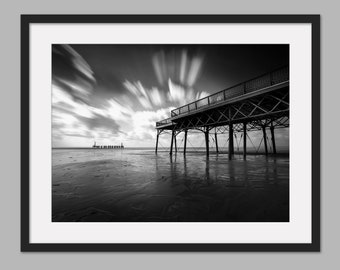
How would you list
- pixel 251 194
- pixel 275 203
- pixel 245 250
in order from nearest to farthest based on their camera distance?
1. pixel 245 250
2. pixel 275 203
3. pixel 251 194

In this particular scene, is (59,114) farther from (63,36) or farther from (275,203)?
(275,203)

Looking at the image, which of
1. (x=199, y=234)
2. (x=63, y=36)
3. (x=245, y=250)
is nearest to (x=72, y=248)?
(x=199, y=234)

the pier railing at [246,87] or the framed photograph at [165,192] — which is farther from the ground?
the pier railing at [246,87]

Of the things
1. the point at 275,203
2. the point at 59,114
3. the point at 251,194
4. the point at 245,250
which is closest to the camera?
the point at 245,250

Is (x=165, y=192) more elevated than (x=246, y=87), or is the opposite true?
(x=246, y=87)

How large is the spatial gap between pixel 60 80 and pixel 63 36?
999 millimetres

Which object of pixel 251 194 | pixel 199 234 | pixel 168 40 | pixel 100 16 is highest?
pixel 100 16

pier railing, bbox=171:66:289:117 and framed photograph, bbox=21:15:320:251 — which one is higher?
pier railing, bbox=171:66:289:117

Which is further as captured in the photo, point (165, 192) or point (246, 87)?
point (246, 87)

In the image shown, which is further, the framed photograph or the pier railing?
the pier railing

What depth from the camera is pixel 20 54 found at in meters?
2.31

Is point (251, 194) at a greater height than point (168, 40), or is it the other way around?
point (168, 40)

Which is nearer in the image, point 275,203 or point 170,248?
point 170,248

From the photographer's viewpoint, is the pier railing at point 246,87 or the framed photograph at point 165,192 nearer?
the framed photograph at point 165,192
